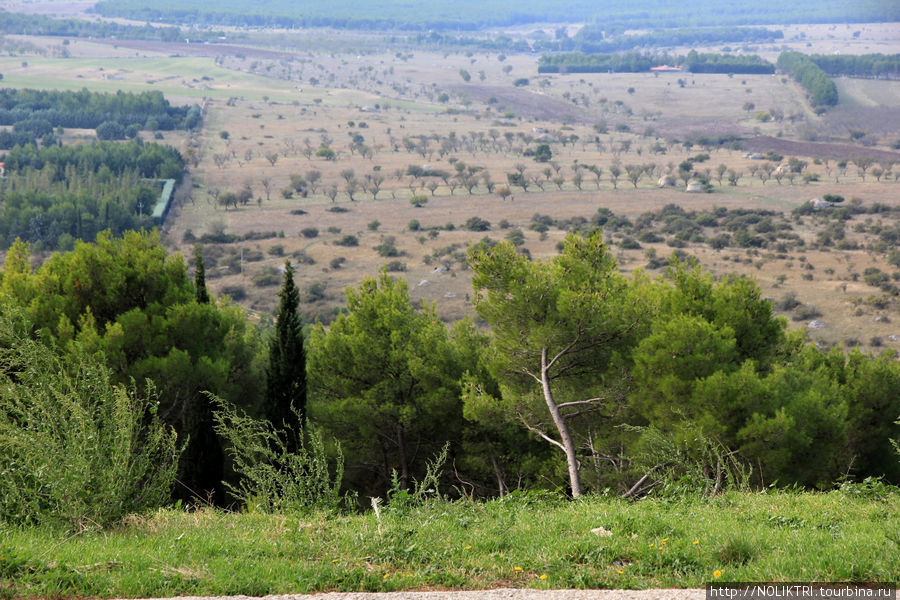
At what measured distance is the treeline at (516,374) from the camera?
14188 mm

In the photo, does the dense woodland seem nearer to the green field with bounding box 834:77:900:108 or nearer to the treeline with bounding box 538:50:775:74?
the treeline with bounding box 538:50:775:74

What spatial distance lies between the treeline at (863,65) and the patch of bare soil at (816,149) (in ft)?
168

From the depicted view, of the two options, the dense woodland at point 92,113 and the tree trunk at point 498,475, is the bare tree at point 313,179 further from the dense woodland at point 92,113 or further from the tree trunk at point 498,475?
the tree trunk at point 498,475

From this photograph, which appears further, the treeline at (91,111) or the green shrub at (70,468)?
the treeline at (91,111)

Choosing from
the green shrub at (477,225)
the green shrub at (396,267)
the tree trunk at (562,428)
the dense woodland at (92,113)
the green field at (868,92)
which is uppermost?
the green field at (868,92)

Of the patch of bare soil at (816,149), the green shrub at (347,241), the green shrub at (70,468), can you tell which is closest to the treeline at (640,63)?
the patch of bare soil at (816,149)

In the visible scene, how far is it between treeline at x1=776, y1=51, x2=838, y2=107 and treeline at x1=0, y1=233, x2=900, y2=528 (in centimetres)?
11136

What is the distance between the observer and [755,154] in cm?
8975

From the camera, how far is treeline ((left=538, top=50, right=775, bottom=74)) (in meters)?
156

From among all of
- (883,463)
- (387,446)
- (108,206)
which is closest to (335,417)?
(387,446)

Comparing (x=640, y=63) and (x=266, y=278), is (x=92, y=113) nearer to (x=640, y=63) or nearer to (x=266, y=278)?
(x=266, y=278)

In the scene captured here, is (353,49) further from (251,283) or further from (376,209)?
(251,283)

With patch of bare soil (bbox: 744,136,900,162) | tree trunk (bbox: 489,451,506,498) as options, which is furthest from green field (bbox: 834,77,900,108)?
tree trunk (bbox: 489,451,506,498)

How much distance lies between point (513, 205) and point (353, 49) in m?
139
